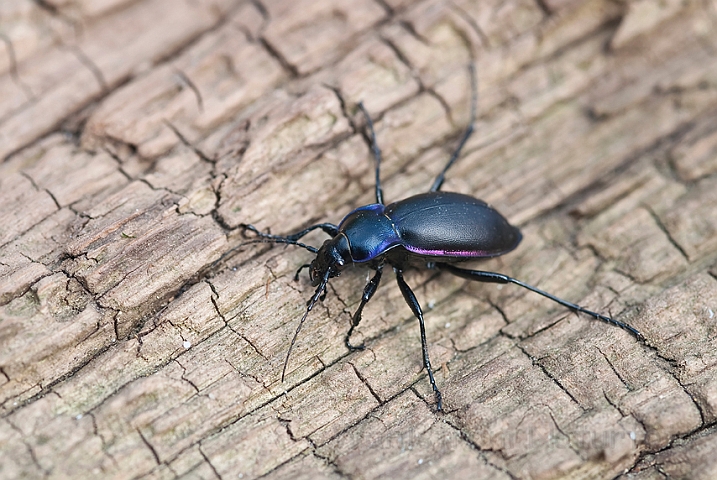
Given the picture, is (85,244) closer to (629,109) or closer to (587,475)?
(587,475)

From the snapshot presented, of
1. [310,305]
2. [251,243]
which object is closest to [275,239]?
[251,243]

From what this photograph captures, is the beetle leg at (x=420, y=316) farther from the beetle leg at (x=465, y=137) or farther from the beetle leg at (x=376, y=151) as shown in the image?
the beetle leg at (x=465, y=137)

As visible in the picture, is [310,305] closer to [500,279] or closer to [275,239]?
[275,239]

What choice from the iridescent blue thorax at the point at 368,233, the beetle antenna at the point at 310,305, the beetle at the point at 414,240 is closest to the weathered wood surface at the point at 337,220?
the beetle antenna at the point at 310,305

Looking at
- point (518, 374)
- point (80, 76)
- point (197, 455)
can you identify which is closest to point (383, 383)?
point (518, 374)

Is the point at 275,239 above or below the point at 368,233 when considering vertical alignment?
above

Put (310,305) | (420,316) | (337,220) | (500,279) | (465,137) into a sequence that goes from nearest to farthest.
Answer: (310,305)
(420,316)
(500,279)
(337,220)
(465,137)
